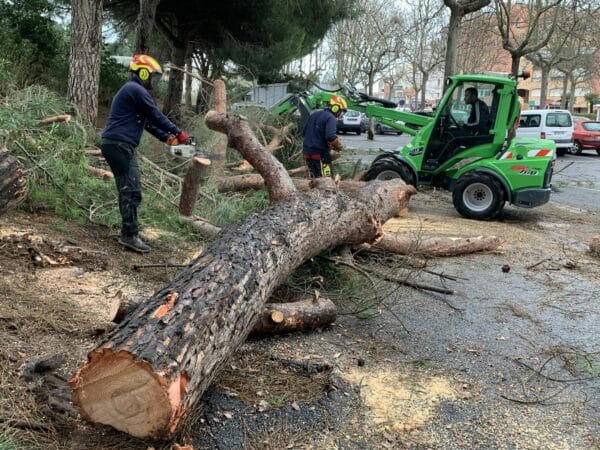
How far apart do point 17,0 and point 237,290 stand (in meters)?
13.2

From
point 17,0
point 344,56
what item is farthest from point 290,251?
point 344,56

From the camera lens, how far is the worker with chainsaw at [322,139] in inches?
317

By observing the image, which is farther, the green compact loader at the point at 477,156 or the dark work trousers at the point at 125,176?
the green compact loader at the point at 477,156

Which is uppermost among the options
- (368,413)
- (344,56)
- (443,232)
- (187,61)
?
(344,56)

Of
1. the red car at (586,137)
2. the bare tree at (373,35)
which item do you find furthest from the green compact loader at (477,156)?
the bare tree at (373,35)

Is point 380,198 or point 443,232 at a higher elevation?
point 380,198

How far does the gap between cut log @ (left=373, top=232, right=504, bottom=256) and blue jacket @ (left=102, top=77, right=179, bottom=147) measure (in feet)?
8.21

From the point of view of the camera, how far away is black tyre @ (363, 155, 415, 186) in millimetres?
9083

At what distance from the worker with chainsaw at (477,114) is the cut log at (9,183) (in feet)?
21.1

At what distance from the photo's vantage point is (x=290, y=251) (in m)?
4.02

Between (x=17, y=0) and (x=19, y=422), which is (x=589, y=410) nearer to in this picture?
(x=19, y=422)

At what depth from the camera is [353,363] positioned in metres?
3.56

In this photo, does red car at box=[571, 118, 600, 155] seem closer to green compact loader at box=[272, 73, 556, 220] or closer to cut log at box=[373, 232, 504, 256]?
green compact loader at box=[272, 73, 556, 220]

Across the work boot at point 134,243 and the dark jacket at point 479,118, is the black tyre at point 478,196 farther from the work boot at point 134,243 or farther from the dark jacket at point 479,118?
the work boot at point 134,243
